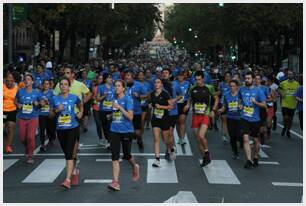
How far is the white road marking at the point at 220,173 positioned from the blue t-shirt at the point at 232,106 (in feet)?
2.78

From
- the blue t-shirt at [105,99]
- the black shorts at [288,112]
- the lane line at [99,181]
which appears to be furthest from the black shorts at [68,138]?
the black shorts at [288,112]

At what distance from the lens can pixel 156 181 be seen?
9531mm

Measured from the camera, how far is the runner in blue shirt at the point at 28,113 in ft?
37.2

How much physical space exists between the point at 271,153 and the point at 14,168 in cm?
513

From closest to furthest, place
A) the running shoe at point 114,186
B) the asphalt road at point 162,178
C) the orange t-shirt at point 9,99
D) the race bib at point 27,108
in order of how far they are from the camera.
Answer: the asphalt road at point 162,178 < the running shoe at point 114,186 < the race bib at point 27,108 < the orange t-shirt at point 9,99

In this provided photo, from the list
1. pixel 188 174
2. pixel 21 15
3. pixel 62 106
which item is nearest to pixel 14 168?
pixel 62 106

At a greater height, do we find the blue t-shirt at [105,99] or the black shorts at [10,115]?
the blue t-shirt at [105,99]

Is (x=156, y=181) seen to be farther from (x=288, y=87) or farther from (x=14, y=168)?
(x=288, y=87)

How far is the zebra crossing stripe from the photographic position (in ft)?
31.7

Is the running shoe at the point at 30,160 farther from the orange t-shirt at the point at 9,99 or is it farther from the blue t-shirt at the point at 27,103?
the orange t-shirt at the point at 9,99

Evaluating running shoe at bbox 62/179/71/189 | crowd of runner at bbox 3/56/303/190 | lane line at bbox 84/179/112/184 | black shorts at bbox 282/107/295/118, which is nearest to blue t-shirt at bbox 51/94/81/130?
crowd of runner at bbox 3/56/303/190

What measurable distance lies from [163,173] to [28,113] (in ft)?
9.10

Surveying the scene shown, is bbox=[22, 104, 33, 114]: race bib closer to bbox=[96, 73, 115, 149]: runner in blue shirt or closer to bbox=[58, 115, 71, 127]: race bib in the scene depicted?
bbox=[96, 73, 115, 149]: runner in blue shirt

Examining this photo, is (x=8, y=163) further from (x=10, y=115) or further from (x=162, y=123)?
(x=162, y=123)
